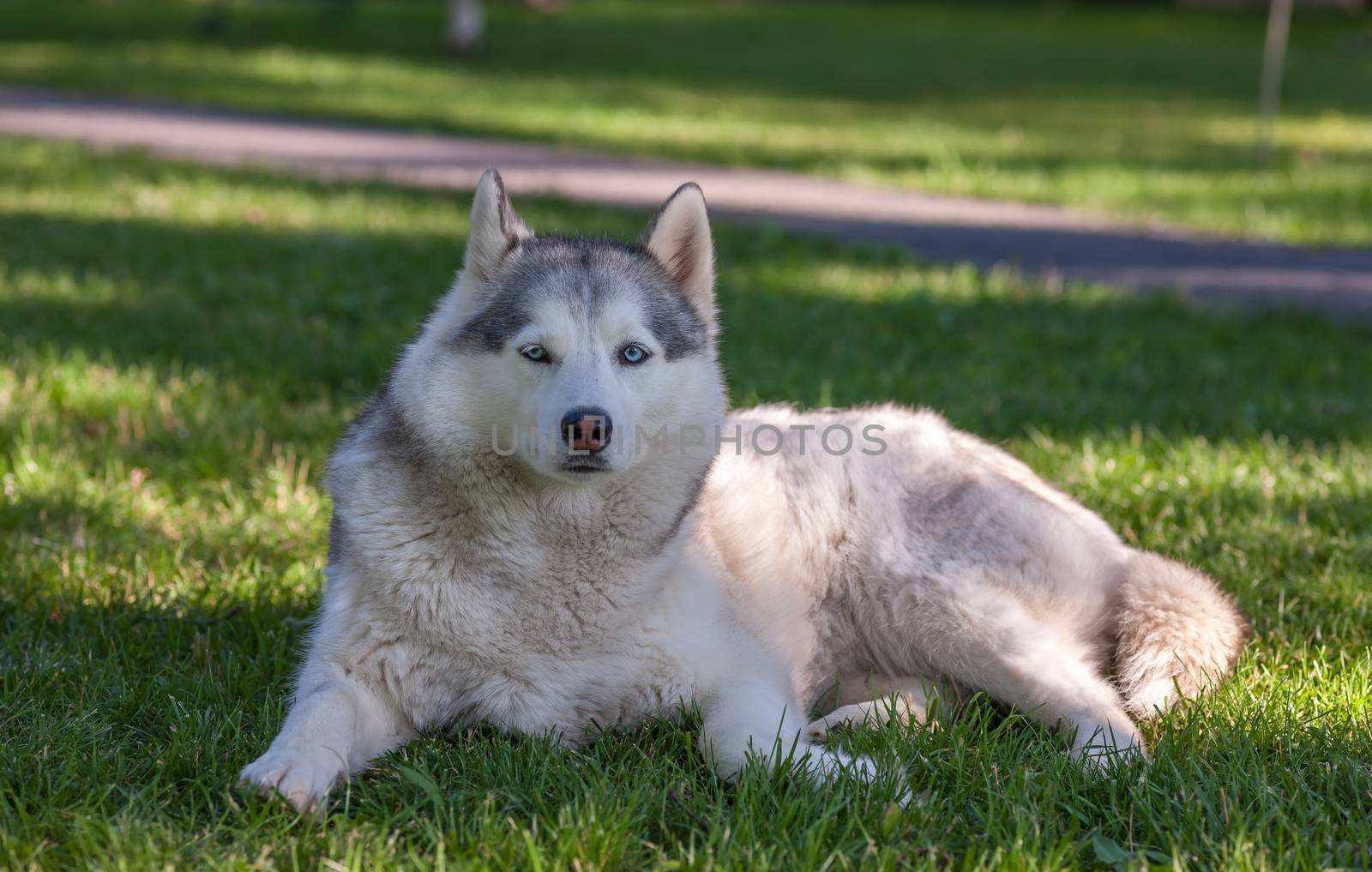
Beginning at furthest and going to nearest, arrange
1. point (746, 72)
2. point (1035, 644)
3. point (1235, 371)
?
point (746, 72) < point (1235, 371) < point (1035, 644)

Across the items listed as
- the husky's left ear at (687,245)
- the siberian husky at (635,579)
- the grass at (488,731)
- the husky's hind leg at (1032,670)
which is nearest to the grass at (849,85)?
the grass at (488,731)

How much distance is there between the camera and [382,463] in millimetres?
3389

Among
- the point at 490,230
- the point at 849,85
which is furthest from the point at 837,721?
the point at 849,85

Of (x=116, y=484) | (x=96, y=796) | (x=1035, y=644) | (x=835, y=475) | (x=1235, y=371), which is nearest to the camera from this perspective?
(x=96, y=796)

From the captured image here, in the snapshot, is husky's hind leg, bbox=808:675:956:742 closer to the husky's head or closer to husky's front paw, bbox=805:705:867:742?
husky's front paw, bbox=805:705:867:742

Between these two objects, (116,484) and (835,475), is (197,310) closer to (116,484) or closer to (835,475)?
(116,484)

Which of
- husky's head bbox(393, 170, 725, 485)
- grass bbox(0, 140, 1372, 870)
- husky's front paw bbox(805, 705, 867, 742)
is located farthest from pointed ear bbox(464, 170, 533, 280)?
husky's front paw bbox(805, 705, 867, 742)

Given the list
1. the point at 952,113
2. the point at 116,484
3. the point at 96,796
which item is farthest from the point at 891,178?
the point at 96,796

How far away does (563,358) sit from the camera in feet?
10.7

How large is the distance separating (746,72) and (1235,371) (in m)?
18.6

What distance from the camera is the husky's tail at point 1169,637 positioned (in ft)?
11.9

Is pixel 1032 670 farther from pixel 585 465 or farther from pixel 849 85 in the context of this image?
pixel 849 85

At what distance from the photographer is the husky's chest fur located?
3.27 meters

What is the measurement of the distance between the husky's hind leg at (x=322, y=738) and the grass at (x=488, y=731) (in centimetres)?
6
